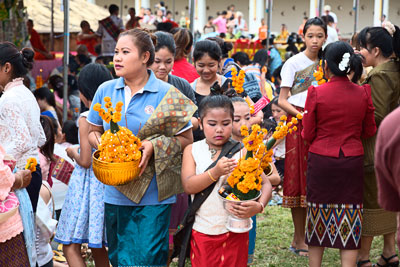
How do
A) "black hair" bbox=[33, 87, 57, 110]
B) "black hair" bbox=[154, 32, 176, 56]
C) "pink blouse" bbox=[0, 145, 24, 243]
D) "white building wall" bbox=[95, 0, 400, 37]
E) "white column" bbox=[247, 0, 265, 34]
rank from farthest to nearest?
"white building wall" bbox=[95, 0, 400, 37]
"white column" bbox=[247, 0, 265, 34]
"black hair" bbox=[33, 87, 57, 110]
"black hair" bbox=[154, 32, 176, 56]
"pink blouse" bbox=[0, 145, 24, 243]

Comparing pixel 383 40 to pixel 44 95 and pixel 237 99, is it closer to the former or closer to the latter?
pixel 237 99

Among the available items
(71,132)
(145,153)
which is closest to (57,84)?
(71,132)

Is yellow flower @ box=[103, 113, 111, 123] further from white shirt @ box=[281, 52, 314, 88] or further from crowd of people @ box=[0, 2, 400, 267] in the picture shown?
white shirt @ box=[281, 52, 314, 88]

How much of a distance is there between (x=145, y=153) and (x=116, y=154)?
0.20 m

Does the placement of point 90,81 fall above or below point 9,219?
above

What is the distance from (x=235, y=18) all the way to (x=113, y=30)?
15.2 metres

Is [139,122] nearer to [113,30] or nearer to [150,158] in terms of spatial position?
[150,158]

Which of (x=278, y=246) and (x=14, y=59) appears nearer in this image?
(x=14, y=59)

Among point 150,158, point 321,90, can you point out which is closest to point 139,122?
point 150,158

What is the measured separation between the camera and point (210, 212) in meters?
3.62

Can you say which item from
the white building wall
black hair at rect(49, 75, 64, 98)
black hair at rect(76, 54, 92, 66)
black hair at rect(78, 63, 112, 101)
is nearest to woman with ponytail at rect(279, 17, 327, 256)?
black hair at rect(78, 63, 112, 101)

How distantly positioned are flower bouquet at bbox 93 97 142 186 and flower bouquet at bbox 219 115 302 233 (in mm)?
532

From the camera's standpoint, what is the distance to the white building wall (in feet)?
134

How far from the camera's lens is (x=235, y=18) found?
26.8 metres
